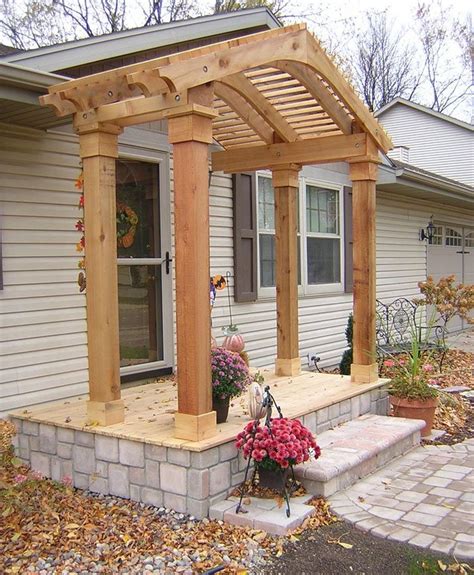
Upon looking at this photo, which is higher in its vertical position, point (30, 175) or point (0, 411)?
point (30, 175)

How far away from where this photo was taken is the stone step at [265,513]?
10.4 ft

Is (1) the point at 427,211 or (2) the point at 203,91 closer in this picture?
(2) the point at 203,91

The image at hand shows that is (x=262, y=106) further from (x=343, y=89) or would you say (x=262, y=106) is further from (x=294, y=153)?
(x=343, y=89)

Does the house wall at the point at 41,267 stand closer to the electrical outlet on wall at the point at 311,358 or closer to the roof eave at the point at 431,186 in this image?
the electrical outlet on wall at the point at 311,358

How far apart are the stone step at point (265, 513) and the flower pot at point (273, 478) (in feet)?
0.28

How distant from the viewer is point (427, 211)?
11.1 metres

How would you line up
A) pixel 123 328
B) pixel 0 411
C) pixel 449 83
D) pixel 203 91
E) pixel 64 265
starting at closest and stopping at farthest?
pixel 203 91, pixel 0 411, pixel 64 265, pixel 123 328, pixel 449 83

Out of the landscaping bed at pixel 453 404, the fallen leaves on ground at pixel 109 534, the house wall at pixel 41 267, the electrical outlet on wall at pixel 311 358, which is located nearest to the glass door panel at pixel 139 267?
the house wall at pixel 41 267

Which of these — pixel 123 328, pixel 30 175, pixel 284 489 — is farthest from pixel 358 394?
pixel 30 175

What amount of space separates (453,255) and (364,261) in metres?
8.03

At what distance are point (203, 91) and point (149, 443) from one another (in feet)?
6.41

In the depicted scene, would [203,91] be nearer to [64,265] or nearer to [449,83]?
[64,265]

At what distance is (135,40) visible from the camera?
4.86m

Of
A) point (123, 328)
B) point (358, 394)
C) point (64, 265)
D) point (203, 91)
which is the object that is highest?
point (203, 91)
